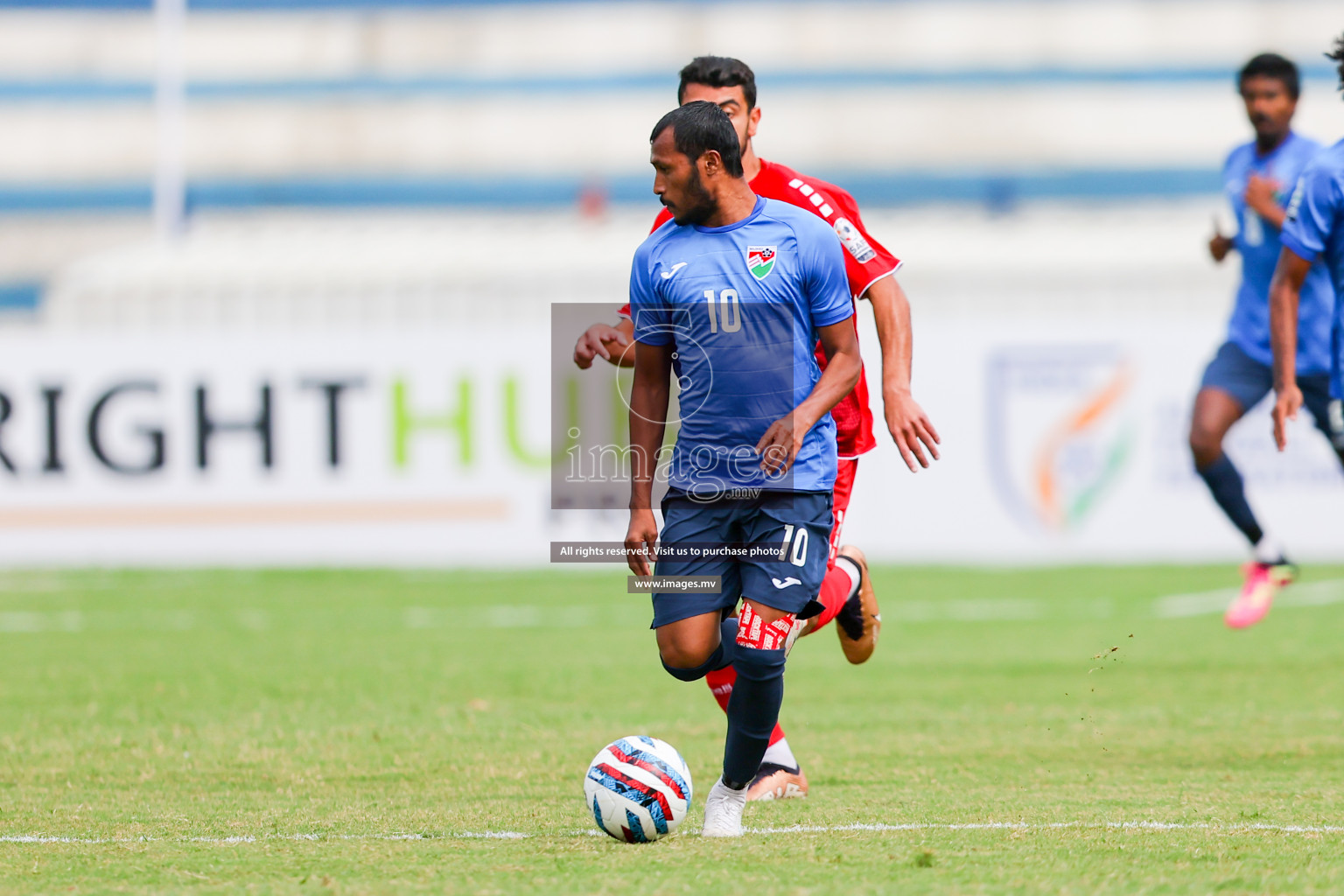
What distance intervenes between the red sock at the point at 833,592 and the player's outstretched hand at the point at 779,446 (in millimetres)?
974

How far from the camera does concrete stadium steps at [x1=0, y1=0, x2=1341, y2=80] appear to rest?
122ft

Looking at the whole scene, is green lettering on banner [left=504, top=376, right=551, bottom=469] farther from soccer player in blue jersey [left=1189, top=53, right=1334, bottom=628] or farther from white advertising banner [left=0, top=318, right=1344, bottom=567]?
soccer player in blue jersey [left=1189, top=53, right=1334, bottom=628]

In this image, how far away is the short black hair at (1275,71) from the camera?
874 cm

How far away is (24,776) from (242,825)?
142 cm

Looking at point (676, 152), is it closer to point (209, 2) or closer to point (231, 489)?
point (231, 489)

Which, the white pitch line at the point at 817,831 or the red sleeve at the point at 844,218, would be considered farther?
the red sleeve at the point at 844,218

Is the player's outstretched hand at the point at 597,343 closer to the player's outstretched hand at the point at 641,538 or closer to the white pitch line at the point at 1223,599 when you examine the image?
the player's outstretched hand at the point at 641,538

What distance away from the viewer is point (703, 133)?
17.0ft

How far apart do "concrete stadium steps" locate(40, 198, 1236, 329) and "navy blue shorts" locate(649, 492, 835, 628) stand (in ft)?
36.1

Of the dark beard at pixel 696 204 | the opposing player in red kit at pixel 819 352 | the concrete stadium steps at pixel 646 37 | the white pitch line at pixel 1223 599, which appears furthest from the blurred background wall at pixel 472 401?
the concrete stadium steps at pixel 646 37

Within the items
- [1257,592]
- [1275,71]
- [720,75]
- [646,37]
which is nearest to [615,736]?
[720,75]

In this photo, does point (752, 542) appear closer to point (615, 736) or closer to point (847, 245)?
point (847, 245)

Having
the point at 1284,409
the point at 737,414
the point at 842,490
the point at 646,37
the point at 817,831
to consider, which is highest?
the point at 646,37

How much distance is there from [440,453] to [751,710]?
34.7 feet
